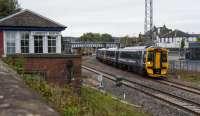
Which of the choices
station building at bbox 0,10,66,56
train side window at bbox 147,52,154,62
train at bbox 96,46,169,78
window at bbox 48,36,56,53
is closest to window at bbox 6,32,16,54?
station building at bbox 0,10,66,56

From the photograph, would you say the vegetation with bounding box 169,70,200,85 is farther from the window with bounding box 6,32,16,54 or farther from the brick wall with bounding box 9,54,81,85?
the window with bounding box 6,32,16,54

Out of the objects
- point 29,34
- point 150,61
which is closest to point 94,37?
point 150,61

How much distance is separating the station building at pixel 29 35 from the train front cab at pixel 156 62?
7.57 meters

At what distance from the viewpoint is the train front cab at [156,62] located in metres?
31.4

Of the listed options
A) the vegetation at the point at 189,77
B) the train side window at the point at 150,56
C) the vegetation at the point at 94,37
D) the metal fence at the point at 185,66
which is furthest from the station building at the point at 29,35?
the vegetation at the point at 94,37

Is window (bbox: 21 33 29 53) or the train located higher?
window (bbox: 21 33 29 53)

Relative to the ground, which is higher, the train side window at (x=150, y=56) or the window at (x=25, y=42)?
the window at (x=25, y=42)

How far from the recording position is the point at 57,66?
66.0 ft

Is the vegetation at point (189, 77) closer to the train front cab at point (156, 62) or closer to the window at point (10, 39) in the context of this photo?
the train front cab at point (156, 62)

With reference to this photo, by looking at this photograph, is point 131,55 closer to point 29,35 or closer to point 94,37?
point 29,35

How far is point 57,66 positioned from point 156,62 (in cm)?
1358

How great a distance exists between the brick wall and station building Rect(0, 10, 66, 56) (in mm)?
9176

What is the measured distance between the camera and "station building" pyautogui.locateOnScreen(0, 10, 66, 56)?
28.5m

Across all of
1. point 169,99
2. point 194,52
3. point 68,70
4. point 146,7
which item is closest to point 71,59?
point 68,70
